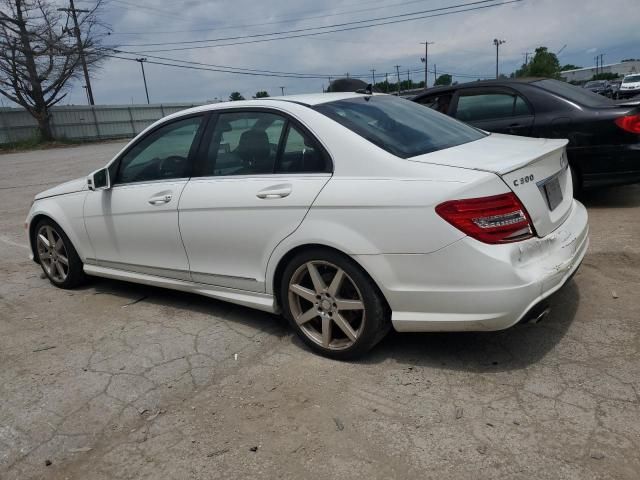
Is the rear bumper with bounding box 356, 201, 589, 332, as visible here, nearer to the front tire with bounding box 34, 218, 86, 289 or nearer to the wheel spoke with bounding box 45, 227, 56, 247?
the front tire with bounding box 34, 218, 86, 289

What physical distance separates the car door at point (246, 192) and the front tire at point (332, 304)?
23cm

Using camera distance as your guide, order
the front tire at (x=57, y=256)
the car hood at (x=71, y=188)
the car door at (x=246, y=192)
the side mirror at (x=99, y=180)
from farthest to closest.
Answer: the front tire at (x=57, y=256), the car hood at (x=71, y=188), the side mirror at (x=99, y=180), the car door at (x=246, y=192)

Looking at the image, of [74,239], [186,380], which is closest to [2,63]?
[74,239]

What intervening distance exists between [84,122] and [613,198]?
42.6 meters

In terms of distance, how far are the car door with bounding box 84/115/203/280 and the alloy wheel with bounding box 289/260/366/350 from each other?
1.05 meters

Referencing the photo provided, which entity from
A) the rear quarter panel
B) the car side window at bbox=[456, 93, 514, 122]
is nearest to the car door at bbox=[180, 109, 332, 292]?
the rear quarter panel

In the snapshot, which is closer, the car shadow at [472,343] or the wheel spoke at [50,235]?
the car shadow at [472,343]

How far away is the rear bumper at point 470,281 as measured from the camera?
8.84 feet

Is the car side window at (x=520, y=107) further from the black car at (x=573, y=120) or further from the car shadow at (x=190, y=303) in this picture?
the car shadow at (x=190, y=303)

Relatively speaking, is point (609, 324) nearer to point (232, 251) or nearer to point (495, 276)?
point (495, 276)

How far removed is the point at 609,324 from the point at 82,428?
3.19 m

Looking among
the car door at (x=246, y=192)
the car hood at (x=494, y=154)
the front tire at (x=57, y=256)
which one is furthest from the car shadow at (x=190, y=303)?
the car hood at (x=494, y=154)

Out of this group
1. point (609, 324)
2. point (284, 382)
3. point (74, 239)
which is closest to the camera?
point (284, 382)

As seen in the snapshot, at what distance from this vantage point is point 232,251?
11.9ft
